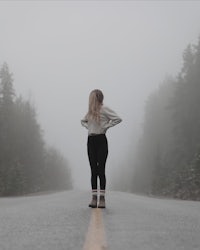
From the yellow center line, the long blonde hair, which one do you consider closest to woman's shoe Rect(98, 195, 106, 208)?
the long blonde hair

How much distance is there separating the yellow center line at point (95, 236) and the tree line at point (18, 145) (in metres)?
35.1

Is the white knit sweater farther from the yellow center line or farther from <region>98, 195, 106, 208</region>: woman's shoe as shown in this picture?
the yellow center line

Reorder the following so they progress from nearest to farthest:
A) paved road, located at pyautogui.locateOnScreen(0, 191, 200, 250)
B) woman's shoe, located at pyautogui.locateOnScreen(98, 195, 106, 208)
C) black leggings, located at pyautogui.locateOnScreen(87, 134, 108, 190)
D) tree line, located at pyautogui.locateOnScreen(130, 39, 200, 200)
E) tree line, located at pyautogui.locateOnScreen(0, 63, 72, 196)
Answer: paved road, located at pyautogui.locateOnScreen(0, 191, 200, 250), black leggings, located at pyautogui.locateOnScreen(87, 134, 108, 190), woman's shoe, located at pyautogui.locateOnScreen(98, 195, 106, 208), tree line, located at pyautogui.locateOnScreen(130, 39, 200, 200), tree line, located at pyautogui.locateOnScreen(0, 63, 72, 196)

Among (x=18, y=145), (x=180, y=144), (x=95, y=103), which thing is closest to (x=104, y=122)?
(x=95, y=103)

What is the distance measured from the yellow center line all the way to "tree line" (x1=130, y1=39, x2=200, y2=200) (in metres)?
21.1

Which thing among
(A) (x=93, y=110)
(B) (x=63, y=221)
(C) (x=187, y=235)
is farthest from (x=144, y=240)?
(A) (x=93, y=110)

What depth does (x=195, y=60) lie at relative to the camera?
180 ft

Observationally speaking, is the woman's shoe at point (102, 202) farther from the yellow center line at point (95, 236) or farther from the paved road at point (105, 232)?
the yellow center line at point (95, 236)

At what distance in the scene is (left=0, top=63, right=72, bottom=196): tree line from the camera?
43.4 m

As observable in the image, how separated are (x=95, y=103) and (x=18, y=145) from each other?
5140 centimetres

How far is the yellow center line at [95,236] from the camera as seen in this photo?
4.59 m

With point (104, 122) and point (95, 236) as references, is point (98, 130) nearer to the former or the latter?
point (104, 122)

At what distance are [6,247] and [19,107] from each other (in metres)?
63.8

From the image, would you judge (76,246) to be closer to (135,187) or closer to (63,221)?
(63,221)
